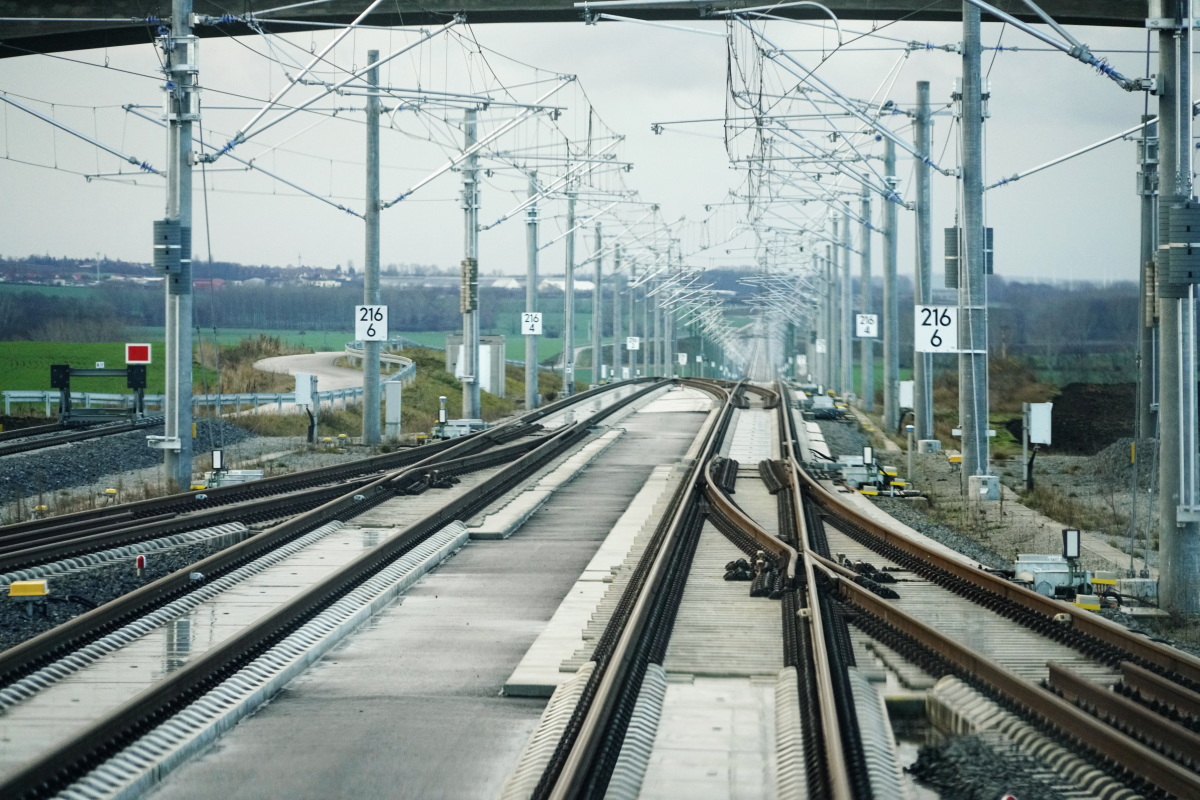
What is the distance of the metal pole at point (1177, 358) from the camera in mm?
14180

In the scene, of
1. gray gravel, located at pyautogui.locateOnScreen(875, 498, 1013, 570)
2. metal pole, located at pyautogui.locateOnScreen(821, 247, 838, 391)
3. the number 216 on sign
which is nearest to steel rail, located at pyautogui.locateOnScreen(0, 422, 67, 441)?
gray gravel, located at pyautogui.locateOnScreen(875, 498, 1013, 570)

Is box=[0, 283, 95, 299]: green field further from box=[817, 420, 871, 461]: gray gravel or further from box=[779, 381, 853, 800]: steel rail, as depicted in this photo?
box=[779, 381, 853, 800]: steel rail

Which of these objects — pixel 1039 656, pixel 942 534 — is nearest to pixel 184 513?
pixel 942 534

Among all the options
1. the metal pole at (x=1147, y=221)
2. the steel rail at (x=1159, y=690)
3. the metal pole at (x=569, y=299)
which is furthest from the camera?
the metal pole at (x=569, y=299)

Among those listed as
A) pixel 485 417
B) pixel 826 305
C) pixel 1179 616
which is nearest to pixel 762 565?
pixel 1179 616

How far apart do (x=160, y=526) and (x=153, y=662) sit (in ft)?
21.2

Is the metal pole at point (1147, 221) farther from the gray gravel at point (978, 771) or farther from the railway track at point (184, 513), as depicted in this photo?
the gray gravel at point (978, 771)

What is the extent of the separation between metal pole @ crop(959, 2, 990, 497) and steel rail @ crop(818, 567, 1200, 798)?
1226 centimetres

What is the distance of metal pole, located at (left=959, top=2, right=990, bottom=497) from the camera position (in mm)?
24188

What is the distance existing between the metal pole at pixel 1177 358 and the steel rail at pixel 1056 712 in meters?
3.64

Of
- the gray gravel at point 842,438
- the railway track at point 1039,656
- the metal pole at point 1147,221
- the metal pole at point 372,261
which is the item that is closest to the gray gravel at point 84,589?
the railway track at point 1039,656

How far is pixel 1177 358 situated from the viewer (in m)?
14.3

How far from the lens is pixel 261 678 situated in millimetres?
10227

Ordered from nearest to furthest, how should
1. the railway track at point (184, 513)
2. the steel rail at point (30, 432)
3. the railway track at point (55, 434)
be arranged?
the railway track at point (184, 513) → the railway track at point (55, 434) → the steel rail at point (30, 432)
